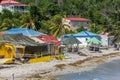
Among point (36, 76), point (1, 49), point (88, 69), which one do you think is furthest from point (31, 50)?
point (36, 76)

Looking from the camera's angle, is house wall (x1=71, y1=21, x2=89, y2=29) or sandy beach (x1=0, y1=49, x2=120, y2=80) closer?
sandy beach (x1=0, y1=49, x2=120, y2=80)

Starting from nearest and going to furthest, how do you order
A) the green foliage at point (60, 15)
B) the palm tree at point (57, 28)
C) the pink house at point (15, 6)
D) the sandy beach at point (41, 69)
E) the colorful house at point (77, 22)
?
1. the sandy beach at point (41, 69)
2. the palm tree at point (57, 28)
3. the green foliage at point (60, 15)
4. the colorful house at point (77, 22)
5. the pink house at point (15, 6)

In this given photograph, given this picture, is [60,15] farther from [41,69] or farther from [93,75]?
[93,75]

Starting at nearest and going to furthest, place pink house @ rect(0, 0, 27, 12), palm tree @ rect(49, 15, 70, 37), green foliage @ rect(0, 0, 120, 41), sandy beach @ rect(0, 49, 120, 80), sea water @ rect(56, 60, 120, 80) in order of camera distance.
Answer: sandy beach @ rect(0, 49, 120, 80) → sea water @ rect(56, 60, 120, 80) → palm tree @ rect(49, 15, 70, 37) → green foliage @ rect(0, 0, 120, 41) → pink house @ rect(0, 0, 27, 12)

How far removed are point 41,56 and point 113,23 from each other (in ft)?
183

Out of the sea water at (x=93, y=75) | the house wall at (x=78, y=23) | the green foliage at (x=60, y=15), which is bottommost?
the house wall at (x=78, y=23)

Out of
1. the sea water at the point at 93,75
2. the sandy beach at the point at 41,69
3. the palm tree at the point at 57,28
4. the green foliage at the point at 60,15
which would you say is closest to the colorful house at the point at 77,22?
the green foliage at the point at 60,15

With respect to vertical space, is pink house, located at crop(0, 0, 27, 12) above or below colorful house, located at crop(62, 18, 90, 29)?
above

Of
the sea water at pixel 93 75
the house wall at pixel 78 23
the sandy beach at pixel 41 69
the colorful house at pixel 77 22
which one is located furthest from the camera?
the house wall at pixel 78 23

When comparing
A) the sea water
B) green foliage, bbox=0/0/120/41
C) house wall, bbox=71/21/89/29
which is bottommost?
house wall, bbox=71/21/89/29

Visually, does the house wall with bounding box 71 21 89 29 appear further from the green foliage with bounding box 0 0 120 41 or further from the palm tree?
the palm tree

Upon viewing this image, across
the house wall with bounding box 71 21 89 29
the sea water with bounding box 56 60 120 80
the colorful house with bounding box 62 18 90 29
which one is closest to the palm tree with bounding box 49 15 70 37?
the colorful house with bounding box 62 18 90 29

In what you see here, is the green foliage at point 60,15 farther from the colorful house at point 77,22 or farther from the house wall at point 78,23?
the house wall at point 78,23

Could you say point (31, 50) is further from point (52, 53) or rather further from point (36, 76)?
point (36, 76)
